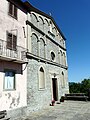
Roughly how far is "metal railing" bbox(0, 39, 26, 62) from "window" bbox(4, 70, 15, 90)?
1.11 meters

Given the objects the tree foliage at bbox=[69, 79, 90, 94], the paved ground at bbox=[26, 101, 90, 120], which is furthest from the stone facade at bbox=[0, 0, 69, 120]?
the tree foliage at bbox=[69, 79, 90, 94]

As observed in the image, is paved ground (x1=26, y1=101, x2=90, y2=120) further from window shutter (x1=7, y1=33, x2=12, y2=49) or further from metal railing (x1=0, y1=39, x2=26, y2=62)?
window shutter (x1=7, y1=33, x2=12, y2=49)

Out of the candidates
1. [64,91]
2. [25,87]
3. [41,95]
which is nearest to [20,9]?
[25,87]

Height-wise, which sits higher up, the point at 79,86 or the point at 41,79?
the point at 41,79

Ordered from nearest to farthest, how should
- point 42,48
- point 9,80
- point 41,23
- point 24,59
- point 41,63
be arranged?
point 9,80 → point 24,59 → point 41,63 → point 42,48 → point 41,23

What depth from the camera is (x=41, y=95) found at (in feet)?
42.8

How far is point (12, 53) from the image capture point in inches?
396

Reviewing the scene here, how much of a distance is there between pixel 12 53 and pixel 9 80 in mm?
1975

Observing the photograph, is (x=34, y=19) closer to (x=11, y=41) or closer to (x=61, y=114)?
(x=11, y=41)

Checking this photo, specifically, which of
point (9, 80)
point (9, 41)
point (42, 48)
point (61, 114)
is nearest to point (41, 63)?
point (42, 48)

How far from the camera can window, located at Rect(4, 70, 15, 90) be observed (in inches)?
364

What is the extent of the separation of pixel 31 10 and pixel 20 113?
9.40 m

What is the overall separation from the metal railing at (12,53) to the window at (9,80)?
111 cm

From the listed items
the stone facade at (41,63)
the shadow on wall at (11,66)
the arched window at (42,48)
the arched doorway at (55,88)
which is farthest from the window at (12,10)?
the arched doorway at (55,88)
